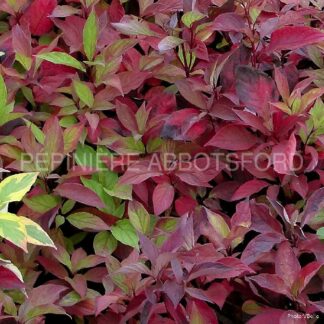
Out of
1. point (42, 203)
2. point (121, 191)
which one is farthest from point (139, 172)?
point (42, 203)

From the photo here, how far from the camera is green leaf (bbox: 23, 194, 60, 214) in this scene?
1188 mm

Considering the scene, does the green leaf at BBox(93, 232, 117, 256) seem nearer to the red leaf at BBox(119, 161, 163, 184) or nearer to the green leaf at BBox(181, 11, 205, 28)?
the red leaf at BBox(119, 161, 163, 184)

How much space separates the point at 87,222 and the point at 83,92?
0.27 meters

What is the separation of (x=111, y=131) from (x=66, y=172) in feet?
0.39

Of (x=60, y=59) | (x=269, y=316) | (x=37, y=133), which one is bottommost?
(x=269, y=316)

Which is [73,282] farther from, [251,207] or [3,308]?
[251,207]

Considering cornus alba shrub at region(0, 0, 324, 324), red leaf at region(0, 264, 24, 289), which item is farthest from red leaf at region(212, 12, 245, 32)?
red leaf at region(0, 264, 24, 289)

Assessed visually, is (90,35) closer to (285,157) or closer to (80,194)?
(80,194)

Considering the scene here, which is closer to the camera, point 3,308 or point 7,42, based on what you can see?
point 3,308

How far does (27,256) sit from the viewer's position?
117cm

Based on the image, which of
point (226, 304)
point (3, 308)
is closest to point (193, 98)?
point (226, 304)

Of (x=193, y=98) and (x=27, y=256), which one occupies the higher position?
(x=193, y=98)

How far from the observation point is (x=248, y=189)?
1219mm

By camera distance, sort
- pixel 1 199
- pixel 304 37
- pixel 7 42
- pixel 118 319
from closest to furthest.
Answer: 1. pixel 1 199
2. pixel 118 319
3. pixel 304 37
4. pixel 7 42
